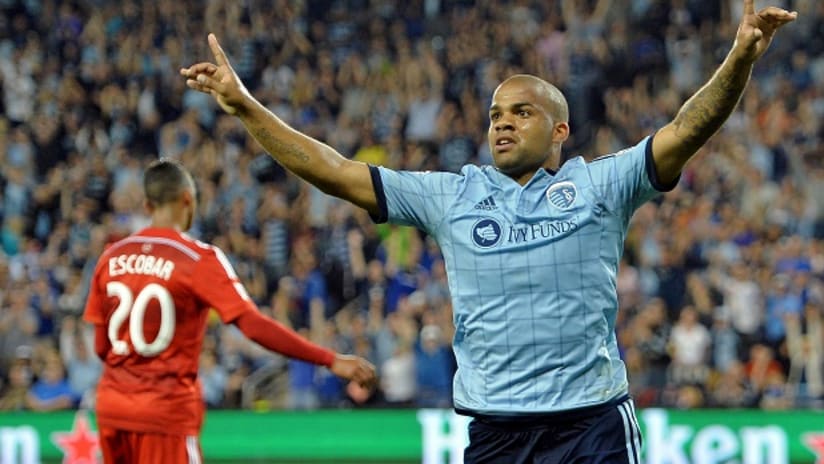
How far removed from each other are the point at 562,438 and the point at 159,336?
2350mm

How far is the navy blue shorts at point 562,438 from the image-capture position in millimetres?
4859

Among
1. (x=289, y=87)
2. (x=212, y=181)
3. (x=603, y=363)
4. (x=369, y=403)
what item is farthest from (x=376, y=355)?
(x=603, y=363)

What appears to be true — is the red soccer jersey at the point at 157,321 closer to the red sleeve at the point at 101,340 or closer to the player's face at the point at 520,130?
the red sleeve at the point at 101,340

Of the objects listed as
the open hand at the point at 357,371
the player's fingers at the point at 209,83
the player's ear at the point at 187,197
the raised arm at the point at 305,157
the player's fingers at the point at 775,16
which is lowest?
the open hand at the point at 357,371

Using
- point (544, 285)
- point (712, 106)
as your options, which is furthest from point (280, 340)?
point (712, 106)

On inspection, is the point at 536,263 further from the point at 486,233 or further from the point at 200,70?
the point at 200,70

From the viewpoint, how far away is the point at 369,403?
43.4ft

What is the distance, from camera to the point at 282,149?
5.09 meters

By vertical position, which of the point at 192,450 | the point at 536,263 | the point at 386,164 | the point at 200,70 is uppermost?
the point at 386,164

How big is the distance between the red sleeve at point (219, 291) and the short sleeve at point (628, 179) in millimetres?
2155

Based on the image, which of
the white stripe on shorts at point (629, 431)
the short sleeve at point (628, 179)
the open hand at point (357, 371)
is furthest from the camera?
the open hand at point (357, 371)

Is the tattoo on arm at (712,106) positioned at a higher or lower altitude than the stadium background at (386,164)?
lower

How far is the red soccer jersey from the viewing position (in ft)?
21.5

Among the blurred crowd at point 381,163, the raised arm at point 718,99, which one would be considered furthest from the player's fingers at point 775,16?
the blurred crowd at point 381,163
